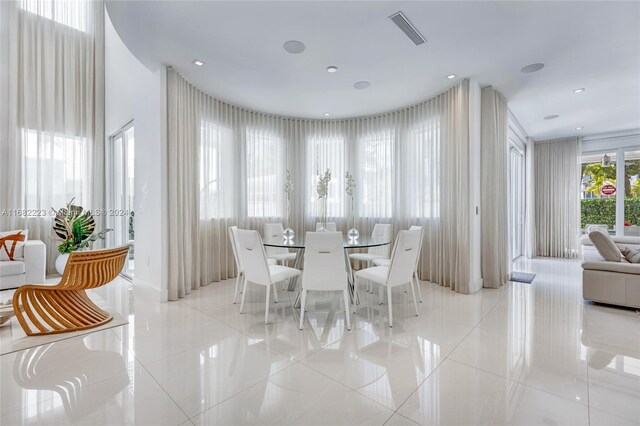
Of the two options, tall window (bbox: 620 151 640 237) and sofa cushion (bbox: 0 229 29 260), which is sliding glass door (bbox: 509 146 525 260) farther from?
sofa cushion (bbox: 0 229 29 260)

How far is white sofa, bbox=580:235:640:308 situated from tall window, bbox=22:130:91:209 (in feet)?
26.3

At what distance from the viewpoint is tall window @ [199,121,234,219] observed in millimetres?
4469

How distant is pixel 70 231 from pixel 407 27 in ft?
19.2

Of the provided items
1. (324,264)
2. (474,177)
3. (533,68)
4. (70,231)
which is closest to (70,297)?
(324,264)

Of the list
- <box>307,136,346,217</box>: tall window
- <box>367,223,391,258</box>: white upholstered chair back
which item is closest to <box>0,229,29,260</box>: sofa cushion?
<box>307,136,346,217</box>: tall window

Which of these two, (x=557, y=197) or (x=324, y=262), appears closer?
(x=324, y=262)

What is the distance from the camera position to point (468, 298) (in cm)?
382

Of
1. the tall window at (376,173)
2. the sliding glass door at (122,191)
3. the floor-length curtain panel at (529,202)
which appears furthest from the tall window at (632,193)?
the sliding glass door at (122,191)

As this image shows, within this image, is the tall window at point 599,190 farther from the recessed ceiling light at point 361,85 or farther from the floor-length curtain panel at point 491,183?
the recessed ceiling light at point 361,85

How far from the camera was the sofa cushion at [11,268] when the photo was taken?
13.7 ft

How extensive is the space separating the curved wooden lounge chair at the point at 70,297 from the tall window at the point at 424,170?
4072mm

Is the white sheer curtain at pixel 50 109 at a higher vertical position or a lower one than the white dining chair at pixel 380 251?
higher

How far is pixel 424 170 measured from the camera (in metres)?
4.77

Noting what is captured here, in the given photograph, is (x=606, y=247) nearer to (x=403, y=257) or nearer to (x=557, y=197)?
(x=403, y=257)
